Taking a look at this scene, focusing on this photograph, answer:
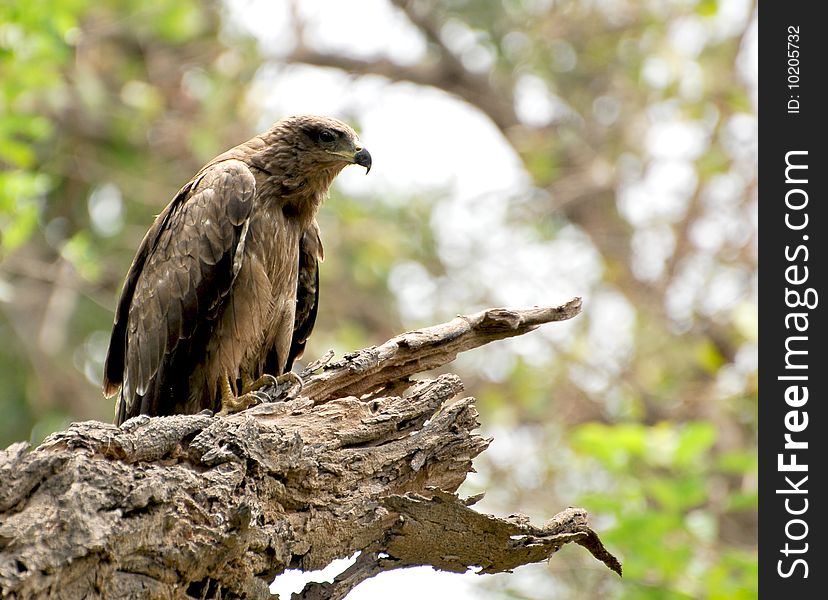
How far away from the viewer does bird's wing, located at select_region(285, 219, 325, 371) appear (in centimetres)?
596

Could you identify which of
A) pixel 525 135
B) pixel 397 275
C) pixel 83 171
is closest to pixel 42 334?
pixel 83 171

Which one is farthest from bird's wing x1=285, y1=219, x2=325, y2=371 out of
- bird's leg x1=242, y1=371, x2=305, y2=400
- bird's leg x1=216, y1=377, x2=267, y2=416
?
bird's leg x1=216, y1=377, x2=267, y2=416

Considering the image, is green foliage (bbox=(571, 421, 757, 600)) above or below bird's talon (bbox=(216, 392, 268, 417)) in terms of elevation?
above

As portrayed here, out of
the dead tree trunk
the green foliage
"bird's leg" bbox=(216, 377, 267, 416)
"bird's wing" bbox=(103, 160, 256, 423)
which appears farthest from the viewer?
the green foliage

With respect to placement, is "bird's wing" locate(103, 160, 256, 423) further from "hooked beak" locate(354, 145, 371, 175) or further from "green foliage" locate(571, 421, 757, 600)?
"green foliage" locate(571, 421, 757, 600)

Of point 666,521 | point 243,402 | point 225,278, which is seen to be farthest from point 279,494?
point 666,521

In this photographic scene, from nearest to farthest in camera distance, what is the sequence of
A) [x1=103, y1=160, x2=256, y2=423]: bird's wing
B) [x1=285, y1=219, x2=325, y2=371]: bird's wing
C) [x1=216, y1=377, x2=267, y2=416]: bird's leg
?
1. [x1=216, y1=377, x2=267, y2=416]: bird's leg
2. [x1=103, y1=160, x2=256, y2=423]: bird's wing
3. [x1=285, y1=219, x2=325, y2=371]: bird's wing

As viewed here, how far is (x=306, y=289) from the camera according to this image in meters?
6.10

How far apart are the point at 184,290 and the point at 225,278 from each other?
22 cm

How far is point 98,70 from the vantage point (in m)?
11.8

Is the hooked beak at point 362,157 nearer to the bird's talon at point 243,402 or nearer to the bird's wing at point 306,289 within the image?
the bird's wing at point 306,289

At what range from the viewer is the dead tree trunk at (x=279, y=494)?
10.8ft

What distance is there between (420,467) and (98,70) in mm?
8817
